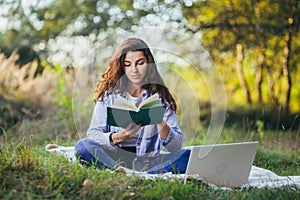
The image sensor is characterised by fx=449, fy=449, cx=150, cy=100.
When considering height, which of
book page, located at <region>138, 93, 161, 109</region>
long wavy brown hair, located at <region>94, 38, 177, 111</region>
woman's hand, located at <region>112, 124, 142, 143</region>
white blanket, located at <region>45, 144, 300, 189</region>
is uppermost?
long wavy brown hair, located at <region>94, 38, 177, 111</region>

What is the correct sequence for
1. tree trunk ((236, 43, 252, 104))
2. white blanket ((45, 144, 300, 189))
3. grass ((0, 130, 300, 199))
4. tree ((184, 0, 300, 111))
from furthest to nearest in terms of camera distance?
tree trunk ((236, 43, 252, 104)) < tree ((184, 0, 300, 111)) < white blanket ((45, 144, 300, 189)) < grass ((0, 130, 300, 199))

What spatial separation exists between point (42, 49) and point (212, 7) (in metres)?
3.79

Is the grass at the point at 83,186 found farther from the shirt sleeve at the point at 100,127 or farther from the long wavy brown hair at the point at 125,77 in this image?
the long wavy brown hair at the point at 125,77

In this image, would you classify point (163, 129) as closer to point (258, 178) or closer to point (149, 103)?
point (149, 103)

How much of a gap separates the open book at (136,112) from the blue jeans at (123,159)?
1.04 ft

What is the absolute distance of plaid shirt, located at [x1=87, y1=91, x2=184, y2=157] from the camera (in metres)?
2.96

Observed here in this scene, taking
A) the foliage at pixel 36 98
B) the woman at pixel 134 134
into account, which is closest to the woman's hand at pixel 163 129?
the woman at pixel 134 134

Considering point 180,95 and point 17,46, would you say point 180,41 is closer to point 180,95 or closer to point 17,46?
point 180,95

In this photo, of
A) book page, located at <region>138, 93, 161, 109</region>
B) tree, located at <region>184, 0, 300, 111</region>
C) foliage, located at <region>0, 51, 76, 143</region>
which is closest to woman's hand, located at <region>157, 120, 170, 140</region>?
book page, located at <region>138, 93, 161, 109</region>

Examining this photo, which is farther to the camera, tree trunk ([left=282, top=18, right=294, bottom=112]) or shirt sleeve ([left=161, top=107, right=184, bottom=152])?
tree trunk ([left=282, top=18, right=294, bottom=112])

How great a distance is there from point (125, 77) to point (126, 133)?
0.40 m

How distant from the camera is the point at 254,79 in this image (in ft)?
32.4

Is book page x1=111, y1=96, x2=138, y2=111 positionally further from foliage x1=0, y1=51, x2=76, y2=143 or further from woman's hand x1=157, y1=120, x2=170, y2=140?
foliage x1=0, y1=51, x2=76, y2=143

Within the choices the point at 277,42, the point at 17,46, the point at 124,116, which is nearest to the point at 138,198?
the point at 124,116
